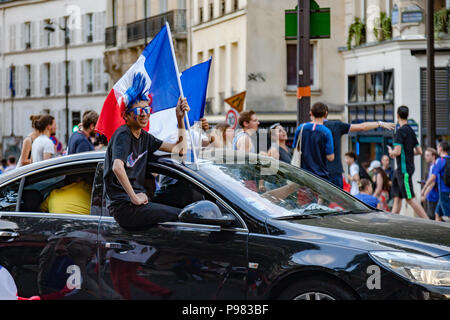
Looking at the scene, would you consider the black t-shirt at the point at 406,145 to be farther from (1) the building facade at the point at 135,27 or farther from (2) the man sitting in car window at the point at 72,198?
(1) the building facade at the point at 135,27

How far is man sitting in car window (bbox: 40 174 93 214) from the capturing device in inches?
285

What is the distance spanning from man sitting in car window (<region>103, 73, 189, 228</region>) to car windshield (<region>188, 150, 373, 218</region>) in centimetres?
39

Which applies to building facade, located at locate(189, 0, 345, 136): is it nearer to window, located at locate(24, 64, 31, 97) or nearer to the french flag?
the french flag

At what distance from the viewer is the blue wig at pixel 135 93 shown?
24.0 feet

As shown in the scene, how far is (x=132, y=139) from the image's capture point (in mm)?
7031

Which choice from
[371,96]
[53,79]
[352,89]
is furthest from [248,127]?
[53,79]

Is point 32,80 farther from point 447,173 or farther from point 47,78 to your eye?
point 447,173

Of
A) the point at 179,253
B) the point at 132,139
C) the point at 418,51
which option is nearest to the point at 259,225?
the point at 179,253

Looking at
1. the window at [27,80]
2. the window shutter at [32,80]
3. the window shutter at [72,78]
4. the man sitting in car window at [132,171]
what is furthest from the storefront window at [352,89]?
the window at [27,80]

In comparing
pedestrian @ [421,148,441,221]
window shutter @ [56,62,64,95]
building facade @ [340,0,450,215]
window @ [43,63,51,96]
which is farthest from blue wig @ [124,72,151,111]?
window @ [43,63,51,96]

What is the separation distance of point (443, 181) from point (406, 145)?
92.6 inches

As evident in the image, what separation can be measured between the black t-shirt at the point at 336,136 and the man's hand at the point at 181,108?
4.39 meters

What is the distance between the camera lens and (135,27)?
49.7 metres
